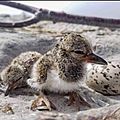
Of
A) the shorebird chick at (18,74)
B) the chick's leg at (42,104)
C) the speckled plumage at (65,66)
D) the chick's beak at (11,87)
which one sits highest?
the speckled plumage at (65,66)

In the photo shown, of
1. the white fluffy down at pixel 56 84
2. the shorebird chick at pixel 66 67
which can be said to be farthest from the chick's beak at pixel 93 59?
the white fluffy down at pixel 56 84

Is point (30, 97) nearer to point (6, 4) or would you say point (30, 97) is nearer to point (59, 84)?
point (59, 84)

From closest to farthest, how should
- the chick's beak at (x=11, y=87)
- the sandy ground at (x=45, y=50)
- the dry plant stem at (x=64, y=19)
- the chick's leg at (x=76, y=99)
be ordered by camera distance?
the sandy ground at (x=45, y=50), the chick's leg at (x=76, y=99), the chick's beak at (x=11, y=87), the dry plant stem at (x=64, y=19)

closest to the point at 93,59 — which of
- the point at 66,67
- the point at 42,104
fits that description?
the point at 66,67

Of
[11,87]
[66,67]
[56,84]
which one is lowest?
[11,87]

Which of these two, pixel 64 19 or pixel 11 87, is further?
pixel 64 19

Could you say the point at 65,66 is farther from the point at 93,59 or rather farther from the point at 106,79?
the point at 106,79

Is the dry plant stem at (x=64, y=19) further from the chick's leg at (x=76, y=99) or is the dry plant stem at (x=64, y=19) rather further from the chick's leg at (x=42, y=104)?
the chick's leg at (x=42, y=104)

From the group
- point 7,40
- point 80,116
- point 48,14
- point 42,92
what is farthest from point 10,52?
point 80,116
